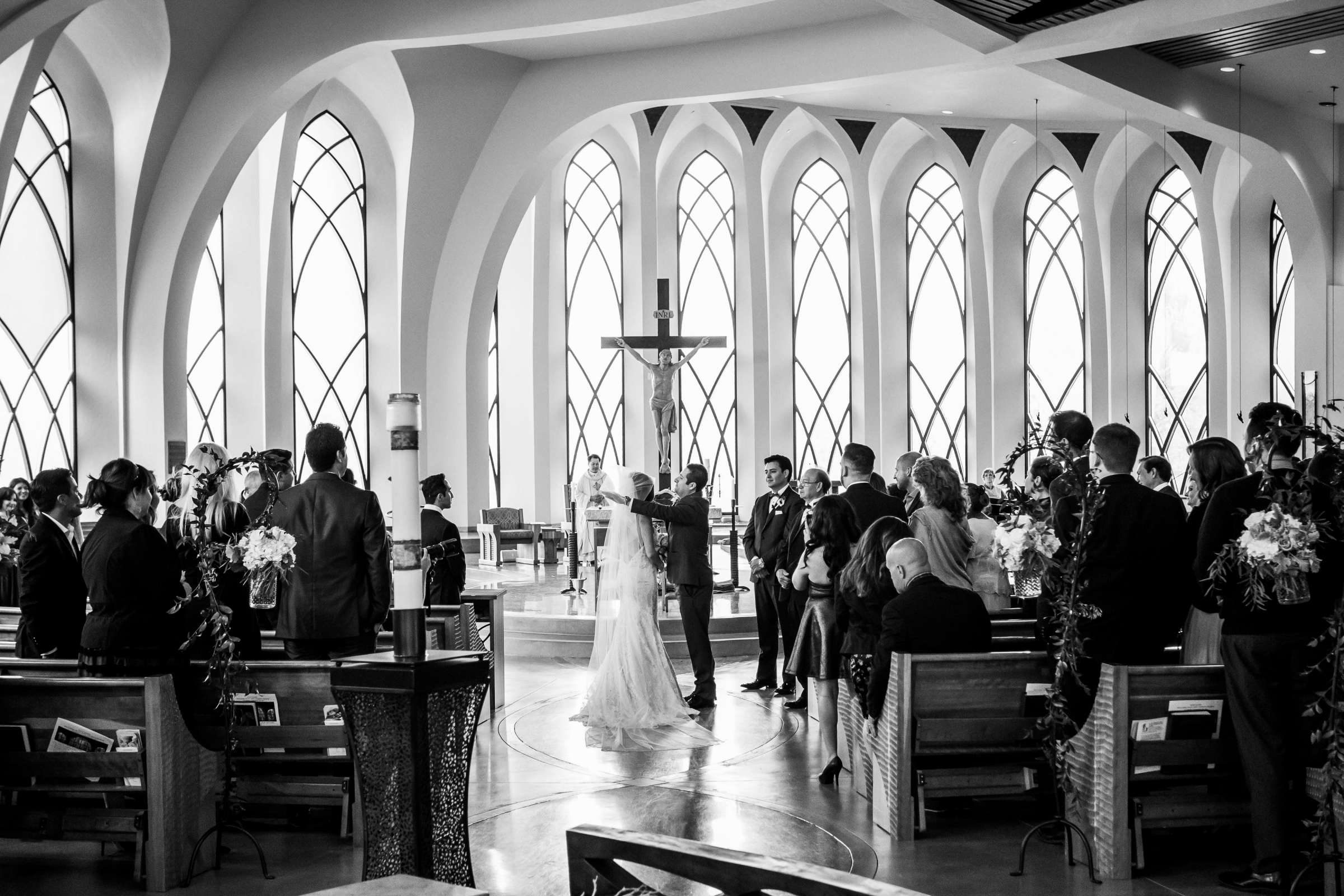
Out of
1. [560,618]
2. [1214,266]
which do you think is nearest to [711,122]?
[1214,266]

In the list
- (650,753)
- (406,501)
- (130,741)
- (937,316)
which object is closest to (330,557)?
(130,741)

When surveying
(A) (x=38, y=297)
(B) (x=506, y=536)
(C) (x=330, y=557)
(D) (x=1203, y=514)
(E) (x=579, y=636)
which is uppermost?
(A) (x=38, y=297)

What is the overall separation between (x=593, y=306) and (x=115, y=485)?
13.1 metres

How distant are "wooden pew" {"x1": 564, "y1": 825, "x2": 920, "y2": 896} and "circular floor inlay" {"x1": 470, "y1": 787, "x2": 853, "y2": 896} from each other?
2.02 metres

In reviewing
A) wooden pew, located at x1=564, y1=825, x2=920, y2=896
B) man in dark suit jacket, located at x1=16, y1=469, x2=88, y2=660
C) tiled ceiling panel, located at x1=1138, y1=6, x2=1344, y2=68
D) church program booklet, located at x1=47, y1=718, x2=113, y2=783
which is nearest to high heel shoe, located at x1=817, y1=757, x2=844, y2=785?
church program booklet, located at x1=47, y1=718, x2=113, y2=783

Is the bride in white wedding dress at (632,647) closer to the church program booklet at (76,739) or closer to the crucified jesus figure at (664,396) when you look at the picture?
the church program booklet at (76,739)

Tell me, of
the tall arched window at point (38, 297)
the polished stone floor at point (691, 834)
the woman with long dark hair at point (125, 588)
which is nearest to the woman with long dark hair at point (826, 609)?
the polished stone floor at point (691, 834)

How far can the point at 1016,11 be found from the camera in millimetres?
9305

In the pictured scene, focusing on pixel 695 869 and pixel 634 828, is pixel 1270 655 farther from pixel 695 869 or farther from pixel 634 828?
pixel 695 869

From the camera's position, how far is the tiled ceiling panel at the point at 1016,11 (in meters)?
9.02

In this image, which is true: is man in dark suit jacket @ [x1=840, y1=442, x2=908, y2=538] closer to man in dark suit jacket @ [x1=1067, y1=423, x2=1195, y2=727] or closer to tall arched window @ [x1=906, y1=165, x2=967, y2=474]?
man in dark suit jacket @ [x1=1067, y1=423, x2=1195, y2=727]

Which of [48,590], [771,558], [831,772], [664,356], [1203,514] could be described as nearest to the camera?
[1203,514]

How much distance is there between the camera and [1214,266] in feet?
56.9

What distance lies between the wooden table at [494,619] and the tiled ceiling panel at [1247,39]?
7.46 metres
